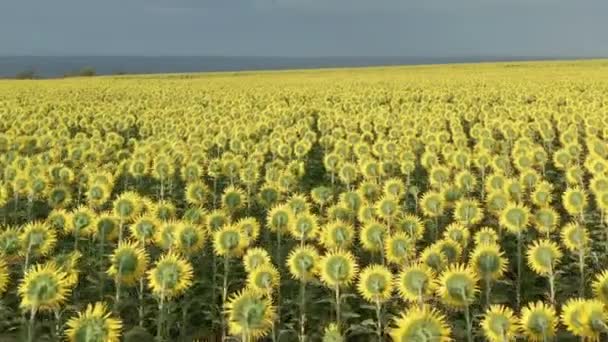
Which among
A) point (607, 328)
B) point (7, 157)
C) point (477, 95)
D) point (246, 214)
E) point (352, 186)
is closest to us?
point (607, 328)

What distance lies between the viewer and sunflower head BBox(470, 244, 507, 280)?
15.8 ft

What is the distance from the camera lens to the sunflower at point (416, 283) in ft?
14.5

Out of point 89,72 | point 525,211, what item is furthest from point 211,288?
point 89,72

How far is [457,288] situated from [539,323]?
0.60 meters

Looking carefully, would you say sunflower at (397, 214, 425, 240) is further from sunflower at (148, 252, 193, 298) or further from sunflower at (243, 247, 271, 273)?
sunflower at (148, 252, 193, 298)

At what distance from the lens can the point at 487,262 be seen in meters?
4.82

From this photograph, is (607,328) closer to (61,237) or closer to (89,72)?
(61,237)

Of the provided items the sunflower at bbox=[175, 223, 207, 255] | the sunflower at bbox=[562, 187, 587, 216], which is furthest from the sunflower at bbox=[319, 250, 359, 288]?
the sunflower at bbox=[562, 187, 587, 216]

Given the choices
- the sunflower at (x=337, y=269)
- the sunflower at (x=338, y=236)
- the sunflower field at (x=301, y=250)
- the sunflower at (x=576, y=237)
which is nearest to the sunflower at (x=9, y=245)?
the sunflower field at (x=301, y=250)

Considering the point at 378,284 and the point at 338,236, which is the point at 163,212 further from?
the point at 378,284

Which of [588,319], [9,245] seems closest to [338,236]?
[588,319]

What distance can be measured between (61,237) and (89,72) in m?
76.9

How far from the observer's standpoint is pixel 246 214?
8930 mm

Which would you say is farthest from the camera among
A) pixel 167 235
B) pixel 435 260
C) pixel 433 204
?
pixel 433 204
